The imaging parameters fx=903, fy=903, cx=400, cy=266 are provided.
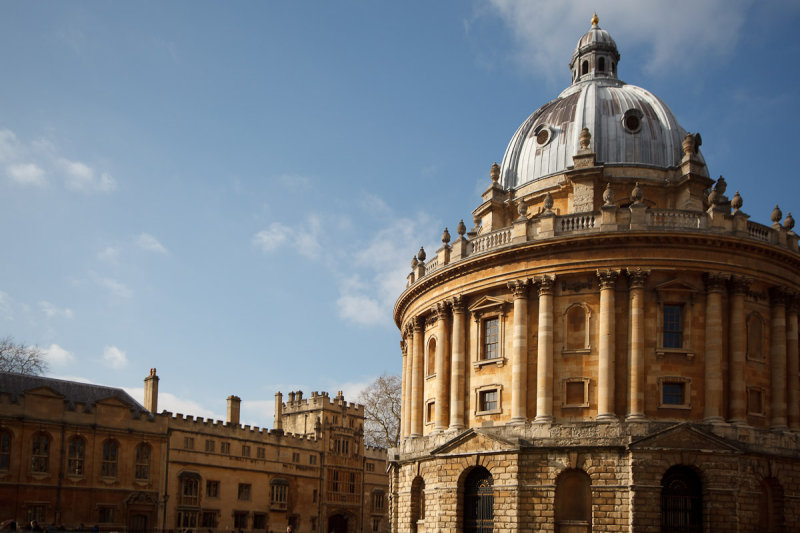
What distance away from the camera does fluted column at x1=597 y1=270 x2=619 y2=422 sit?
38062 mm

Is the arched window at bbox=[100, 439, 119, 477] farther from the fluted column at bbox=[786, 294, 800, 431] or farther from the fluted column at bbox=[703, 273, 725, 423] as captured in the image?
the fluted column at bbox=[786, 294, 800, 431]

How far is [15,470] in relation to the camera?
5256 centimetres

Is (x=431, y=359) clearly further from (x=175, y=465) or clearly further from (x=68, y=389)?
(x=68, y=389)

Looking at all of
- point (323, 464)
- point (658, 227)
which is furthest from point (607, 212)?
point (323, 464)

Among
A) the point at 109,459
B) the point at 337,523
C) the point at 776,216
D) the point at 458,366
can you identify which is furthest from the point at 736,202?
the point at 337,523

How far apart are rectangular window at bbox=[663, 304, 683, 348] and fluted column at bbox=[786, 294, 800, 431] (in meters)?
5.64

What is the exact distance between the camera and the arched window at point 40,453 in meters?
53.7

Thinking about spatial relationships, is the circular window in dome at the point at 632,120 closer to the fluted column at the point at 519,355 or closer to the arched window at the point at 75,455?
the fluted column at the point at 519,355

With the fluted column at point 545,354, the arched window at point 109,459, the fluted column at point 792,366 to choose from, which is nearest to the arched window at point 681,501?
the fluted column at point 545,354

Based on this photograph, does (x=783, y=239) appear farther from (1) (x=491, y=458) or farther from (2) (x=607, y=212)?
(1) (x=491, y=458)

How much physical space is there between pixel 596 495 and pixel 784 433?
29.2ft

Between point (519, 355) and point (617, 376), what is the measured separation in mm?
4405

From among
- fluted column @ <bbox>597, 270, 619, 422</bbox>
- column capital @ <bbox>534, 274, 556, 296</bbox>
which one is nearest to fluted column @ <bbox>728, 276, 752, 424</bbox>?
fluted column @ <bbox>597, 270, 619, 422</bbox>

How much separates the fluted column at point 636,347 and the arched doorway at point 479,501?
7.12 meters
